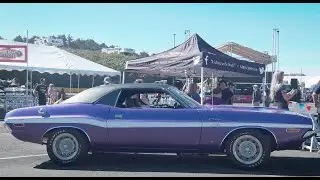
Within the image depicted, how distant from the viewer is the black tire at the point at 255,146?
23.6ft

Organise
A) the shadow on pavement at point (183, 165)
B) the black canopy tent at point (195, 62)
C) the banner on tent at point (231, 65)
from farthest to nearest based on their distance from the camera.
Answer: the black canopy tent at point (195, 62) → the banner on tent at point (231, 65) → the shadow on pavement at point (183, 165)

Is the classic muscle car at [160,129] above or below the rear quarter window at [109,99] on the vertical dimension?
below

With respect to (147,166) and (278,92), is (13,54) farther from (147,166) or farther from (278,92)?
(147,166)

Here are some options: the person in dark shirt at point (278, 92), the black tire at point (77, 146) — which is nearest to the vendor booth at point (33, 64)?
the black tire at point (77, 146)

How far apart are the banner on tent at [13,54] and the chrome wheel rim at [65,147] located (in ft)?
40.8

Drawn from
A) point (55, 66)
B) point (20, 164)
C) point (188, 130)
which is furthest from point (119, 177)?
point (55, 66)

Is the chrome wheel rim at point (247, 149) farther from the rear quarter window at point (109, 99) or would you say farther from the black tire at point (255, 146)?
the rear quarter window at point (109, 99)

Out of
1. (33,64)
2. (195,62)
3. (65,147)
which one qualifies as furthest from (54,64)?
(65,147)

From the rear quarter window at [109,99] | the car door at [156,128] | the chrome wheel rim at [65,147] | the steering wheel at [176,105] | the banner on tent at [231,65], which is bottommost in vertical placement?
the chrome wheel rim at [65,147]

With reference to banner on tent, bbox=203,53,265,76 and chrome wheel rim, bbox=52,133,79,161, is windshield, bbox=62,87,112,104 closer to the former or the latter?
chrome wheel rim, bbox=52,133,79,161

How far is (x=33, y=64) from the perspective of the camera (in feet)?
67.2

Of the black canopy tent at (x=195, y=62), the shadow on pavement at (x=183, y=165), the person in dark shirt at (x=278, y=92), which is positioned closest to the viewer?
the shadow on pavement at (x=183, y=165)

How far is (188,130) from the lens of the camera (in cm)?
721

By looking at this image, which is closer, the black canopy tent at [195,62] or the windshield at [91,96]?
the windshield at [91,96]
